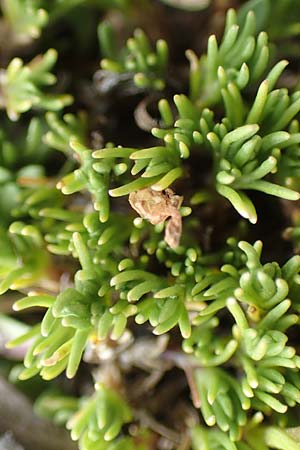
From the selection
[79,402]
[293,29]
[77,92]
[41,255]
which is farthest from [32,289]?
[293,29]

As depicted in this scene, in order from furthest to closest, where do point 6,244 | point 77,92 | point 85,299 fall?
point 77,92
point 6,244
point 85,299

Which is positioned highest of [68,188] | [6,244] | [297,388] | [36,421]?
[68,188]

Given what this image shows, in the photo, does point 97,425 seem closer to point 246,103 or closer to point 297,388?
point 297,388

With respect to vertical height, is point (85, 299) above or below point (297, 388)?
above

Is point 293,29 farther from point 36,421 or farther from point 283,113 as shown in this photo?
point 36,421

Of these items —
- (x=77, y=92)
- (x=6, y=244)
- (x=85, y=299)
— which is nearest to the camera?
(x=85, y=299)

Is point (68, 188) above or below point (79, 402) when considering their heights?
above

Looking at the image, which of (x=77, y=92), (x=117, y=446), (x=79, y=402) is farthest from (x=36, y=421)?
(x=77, y=92)

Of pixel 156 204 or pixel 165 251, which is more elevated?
pixel 156 204

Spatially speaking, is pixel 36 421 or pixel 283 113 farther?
pixel 36 421
